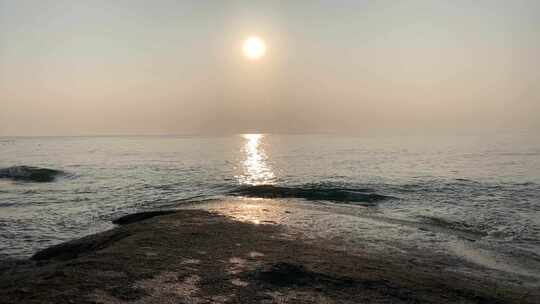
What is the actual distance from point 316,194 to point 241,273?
2018 cm

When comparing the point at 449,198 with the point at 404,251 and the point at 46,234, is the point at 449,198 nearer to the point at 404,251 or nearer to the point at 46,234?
the point at 404,251

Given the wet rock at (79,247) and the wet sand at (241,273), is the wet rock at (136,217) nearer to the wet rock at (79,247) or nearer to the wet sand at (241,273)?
the wet rock at (79,247)

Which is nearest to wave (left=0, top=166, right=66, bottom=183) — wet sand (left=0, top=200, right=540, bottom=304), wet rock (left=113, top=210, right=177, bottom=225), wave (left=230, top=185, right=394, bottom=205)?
wave (left=230, top=185, right=394, bottom=205)

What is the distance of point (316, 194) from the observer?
29.8m

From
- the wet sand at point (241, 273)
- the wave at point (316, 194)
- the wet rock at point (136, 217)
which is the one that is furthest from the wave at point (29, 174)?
the wet sand at point (241, 273)

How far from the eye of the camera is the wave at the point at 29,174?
43013 millimetres

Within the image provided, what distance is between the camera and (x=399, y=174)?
4447 cm

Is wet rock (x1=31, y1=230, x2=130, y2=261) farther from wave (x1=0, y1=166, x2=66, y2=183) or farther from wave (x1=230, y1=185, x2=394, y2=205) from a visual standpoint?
wave (x1=0, y1=166, x2=66, y2=183)

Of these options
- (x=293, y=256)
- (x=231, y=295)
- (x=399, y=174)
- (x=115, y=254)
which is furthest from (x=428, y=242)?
(x=399, y=174)

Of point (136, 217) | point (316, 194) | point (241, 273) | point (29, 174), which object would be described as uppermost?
point (241, 273)

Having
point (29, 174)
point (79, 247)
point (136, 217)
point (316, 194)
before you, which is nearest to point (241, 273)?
point (79, 247)

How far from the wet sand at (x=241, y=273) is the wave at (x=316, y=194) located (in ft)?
45.2

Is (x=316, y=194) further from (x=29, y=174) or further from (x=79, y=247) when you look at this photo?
(x=29, y=174)

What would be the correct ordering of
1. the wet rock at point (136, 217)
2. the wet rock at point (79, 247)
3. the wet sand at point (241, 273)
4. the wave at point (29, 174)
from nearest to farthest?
the wet sand at point (241, 273) → the wet rock at point (79, 247) → the wet rock at point (136, 217) → the wave at point (29, 174)
